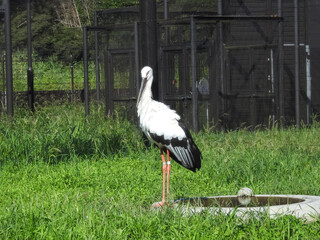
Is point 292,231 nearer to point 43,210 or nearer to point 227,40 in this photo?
point 43,210

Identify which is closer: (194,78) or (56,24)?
(194,78)

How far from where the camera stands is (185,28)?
15.6m

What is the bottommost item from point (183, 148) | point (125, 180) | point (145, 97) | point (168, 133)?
point (125, 180)

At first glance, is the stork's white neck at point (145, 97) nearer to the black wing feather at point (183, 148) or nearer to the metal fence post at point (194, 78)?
the black wing feather at point (183, 148)

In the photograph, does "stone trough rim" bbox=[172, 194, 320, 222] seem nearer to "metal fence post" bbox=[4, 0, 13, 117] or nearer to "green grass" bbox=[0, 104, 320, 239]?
"green grass" bbox=[0, 104, 320, 239]

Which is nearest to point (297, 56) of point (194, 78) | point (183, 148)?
point (194, 78)

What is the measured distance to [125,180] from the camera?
9211 millimetres

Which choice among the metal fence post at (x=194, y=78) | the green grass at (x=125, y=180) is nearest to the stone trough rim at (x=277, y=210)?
the green grass at (x=125, y=180)

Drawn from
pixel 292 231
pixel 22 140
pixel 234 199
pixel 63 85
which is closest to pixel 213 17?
pixel 22 140

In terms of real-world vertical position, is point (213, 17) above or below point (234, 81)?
above

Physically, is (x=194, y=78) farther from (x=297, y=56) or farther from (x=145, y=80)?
(x=145, y=80)

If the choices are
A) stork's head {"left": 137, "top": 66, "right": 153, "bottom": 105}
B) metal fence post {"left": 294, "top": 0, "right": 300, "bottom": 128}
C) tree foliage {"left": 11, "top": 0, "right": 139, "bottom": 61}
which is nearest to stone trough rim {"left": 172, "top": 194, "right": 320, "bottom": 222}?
stork's head {"left": 137, "top": 66, "right": 153, "bottom": 105}

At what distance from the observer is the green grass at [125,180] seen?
19.1 ft

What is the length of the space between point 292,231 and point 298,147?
234 inches
